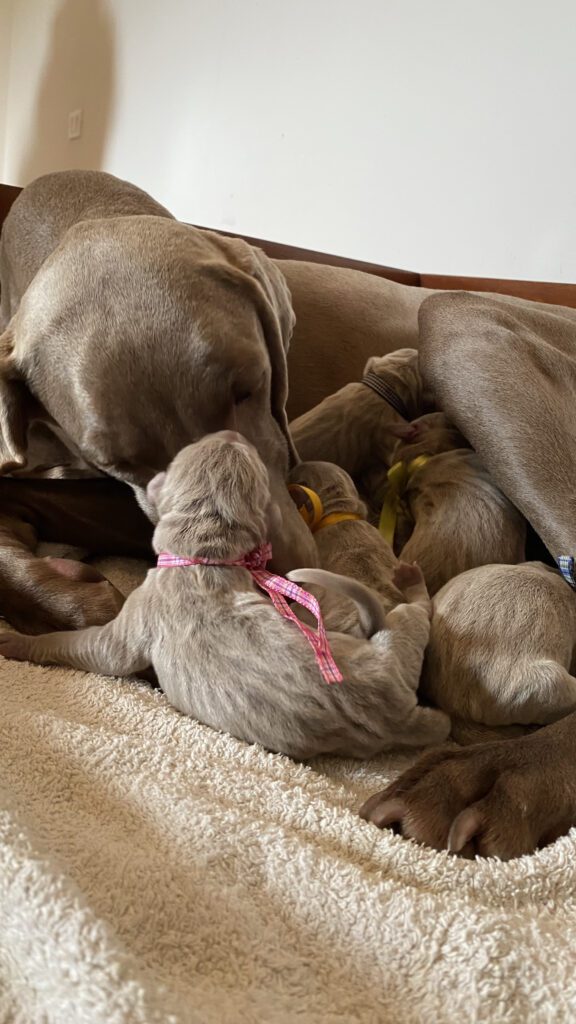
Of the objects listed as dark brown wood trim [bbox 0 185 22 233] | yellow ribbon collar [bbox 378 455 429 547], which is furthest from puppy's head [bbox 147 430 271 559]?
dark brown wood trim [bbox 0 185 22 233]

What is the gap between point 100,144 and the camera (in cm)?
538

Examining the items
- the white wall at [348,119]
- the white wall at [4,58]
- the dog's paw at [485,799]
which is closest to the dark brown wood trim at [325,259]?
the white wall at [348,119]

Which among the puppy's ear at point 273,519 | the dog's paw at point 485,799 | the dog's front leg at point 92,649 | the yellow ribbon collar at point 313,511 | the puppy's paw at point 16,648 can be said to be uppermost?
the puppy's ear at point 273,519

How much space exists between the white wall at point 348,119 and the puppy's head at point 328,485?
173 cm

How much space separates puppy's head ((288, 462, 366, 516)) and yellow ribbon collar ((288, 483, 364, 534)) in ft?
0.05

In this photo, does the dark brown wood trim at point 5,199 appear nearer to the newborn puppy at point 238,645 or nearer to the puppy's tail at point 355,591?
the newborn puppy at point 238,645

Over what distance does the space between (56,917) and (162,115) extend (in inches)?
192

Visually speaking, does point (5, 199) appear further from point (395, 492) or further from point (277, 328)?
point (395, 492)

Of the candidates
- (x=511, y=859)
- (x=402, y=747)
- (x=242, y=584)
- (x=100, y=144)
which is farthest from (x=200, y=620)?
(x=100, y=144)

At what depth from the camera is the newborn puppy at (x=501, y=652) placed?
121 cm

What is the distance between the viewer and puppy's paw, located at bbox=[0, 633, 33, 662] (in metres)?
1.32

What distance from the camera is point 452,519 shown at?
163 cm

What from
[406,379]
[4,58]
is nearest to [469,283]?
[406,379]

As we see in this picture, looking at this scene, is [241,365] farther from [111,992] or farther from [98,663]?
[111,992]
